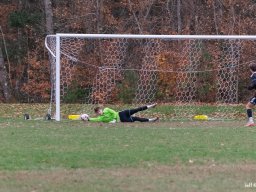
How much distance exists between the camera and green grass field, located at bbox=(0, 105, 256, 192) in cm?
1018

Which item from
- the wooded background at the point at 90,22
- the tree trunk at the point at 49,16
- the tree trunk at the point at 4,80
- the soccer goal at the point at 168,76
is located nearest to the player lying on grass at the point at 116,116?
the soccer goal at the point at 168,76

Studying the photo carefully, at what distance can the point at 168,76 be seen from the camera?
27.5 meters

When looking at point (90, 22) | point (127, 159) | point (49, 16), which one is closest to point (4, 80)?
point (49, 16)

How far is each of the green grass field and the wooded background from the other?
21.1 meters

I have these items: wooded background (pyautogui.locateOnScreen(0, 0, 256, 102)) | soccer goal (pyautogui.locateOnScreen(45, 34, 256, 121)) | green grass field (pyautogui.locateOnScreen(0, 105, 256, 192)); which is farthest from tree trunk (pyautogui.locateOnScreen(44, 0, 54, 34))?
green grass field (pyautogui.locateOnScreen(0, 105, 256, 192))

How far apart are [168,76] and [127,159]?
49.5ft

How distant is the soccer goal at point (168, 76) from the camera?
27125 millimetres

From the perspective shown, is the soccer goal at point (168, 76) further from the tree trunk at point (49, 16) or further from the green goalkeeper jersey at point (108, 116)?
the tree trunk at point (49, 16)

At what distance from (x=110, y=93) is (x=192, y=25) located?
49.6 ft

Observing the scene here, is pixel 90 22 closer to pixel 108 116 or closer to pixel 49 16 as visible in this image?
pixel 49 16

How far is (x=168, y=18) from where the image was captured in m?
41.7

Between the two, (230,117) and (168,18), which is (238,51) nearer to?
(230,117)

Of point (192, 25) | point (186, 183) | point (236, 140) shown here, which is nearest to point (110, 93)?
point (236, 140)

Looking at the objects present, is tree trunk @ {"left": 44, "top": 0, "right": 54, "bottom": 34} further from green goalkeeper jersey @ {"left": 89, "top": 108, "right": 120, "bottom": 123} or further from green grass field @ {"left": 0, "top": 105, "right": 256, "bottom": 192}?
green grass field @ {"left": 0, "top": 105, "right": 256, "bottom": 192}
